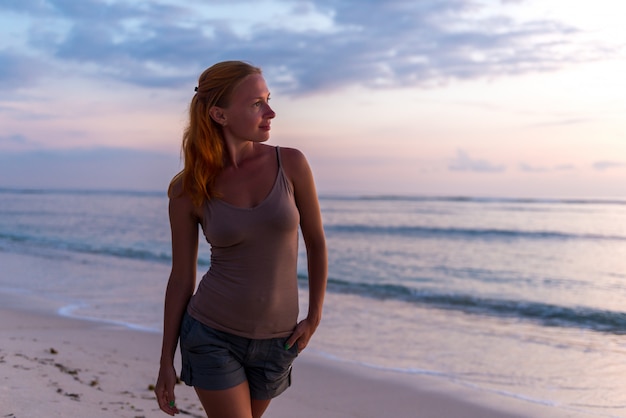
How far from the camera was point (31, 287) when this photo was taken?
12.9m

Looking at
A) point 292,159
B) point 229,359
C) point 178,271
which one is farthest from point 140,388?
point 292,159

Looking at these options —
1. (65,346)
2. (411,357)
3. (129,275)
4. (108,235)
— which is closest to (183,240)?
(65,346)

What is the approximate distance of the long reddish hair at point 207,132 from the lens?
8.00 feet

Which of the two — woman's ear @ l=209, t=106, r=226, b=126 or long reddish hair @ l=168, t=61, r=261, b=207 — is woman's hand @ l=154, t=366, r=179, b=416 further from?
woman's ear @ l=209, t=106, r=226, b=126

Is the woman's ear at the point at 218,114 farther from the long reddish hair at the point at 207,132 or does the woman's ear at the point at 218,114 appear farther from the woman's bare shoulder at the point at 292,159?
the woman's bare shoulder at the point at 292,159

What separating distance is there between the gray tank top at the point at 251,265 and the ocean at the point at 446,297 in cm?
435

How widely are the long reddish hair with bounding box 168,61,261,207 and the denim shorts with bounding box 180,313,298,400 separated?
18.6 inches

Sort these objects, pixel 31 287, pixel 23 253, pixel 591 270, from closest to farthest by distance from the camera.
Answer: pixel 31 287 → pixel 591 270 → pixel 23 253

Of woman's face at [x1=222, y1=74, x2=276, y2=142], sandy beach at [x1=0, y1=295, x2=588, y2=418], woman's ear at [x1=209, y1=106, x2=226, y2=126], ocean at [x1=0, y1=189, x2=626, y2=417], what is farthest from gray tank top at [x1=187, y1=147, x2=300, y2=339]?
ocean at [x1=0, y1=189, x2=626, y2=417]

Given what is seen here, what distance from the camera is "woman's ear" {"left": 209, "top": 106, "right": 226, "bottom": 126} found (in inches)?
97.0

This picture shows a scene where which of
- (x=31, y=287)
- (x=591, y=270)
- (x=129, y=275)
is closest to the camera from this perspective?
(x=31, y=287)

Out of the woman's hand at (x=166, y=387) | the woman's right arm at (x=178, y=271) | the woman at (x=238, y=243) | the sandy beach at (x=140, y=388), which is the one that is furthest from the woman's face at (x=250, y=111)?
the sandy beach at (x=140, y=388)

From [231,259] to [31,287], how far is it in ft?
38.2

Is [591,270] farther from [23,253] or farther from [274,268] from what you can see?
[274,268]
